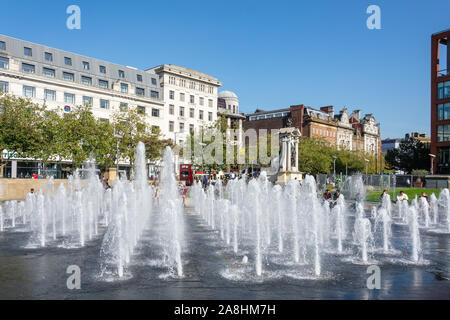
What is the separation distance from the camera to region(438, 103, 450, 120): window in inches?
2164

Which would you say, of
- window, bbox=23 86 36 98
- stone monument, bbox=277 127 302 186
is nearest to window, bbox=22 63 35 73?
window, bbox=23 86 36 98

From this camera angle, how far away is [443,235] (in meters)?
15.5

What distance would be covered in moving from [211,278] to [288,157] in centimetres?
2665

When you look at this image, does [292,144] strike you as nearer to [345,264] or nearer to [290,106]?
[345,264]

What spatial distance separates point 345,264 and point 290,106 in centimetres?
8411

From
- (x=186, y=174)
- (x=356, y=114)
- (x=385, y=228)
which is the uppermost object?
(x=356, y=114)

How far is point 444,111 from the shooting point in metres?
55.4

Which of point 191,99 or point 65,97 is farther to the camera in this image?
point 191,99

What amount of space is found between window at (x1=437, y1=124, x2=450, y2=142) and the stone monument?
112 ft

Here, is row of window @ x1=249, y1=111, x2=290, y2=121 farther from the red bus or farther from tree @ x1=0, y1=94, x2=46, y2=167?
tree @ x1=0, y1=94, x2=46, y2=167

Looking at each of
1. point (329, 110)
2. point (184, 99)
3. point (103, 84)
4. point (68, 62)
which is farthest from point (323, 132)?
point (68, 62)

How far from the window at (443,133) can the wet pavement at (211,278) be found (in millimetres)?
51820

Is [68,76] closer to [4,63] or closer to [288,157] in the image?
[4,63]
